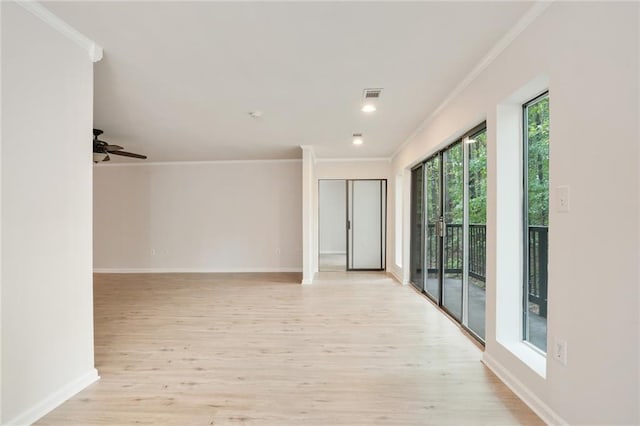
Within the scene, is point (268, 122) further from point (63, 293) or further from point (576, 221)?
point (576, 221)

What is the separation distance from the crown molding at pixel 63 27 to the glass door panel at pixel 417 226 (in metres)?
4.18

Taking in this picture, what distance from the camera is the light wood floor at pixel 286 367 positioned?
185 centimetres

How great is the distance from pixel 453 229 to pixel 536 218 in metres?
1.47

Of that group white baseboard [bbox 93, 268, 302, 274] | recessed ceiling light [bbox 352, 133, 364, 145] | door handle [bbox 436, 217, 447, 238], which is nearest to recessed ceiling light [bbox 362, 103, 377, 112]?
recessed ceiling light [bbox 352, 133, 364, 145]

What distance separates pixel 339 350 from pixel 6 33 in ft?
9.90

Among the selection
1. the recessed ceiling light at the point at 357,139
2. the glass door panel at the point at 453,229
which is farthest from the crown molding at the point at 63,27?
the glass door panel at the point at 453,229

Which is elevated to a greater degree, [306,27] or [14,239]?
[306,27]

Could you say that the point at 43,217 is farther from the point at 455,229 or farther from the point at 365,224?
the point at 365,224

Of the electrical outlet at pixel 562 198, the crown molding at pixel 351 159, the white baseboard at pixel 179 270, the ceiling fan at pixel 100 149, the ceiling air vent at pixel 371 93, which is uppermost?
the ceiling air vent at pixel 371 93

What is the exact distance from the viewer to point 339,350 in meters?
2.74

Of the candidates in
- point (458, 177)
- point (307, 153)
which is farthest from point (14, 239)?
point (307, 153)

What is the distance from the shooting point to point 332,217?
10.1 metres

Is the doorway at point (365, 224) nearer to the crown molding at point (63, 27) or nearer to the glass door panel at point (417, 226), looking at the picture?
the glass door panel at point (417, 226)

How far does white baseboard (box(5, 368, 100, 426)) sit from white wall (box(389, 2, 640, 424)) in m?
2.87
